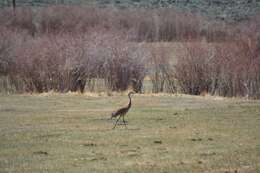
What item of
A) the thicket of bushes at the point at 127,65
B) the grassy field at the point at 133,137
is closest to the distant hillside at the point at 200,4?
the thicket of bushes at the point at 127,65

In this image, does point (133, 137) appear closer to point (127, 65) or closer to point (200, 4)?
point (127, 65)

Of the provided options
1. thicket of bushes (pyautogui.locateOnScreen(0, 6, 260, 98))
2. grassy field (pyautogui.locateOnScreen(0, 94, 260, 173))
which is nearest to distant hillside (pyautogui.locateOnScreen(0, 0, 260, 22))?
thicket of bushes (pyautogui.locateOnScreen(0, 6, 260, 98))

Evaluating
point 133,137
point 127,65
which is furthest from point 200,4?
point 133,137

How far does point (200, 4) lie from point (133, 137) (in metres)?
63.2

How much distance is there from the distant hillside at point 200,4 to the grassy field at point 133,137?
158 feet

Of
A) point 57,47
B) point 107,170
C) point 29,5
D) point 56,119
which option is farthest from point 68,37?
point 29,5

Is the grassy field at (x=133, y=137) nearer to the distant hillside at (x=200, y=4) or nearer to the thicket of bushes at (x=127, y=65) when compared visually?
the thicket of bushes at (x=127, y=65)

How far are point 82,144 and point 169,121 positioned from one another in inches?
230

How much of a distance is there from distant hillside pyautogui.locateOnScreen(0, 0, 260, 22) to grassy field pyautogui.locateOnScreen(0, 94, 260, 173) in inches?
1890

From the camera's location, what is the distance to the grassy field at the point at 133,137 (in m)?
15.7

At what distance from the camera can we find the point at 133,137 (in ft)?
64.7

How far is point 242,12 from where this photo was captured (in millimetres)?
78000

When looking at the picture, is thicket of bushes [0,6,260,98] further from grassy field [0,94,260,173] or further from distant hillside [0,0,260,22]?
distant hillside [0,0,260,22]

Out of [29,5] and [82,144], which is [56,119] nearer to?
[82,144]
